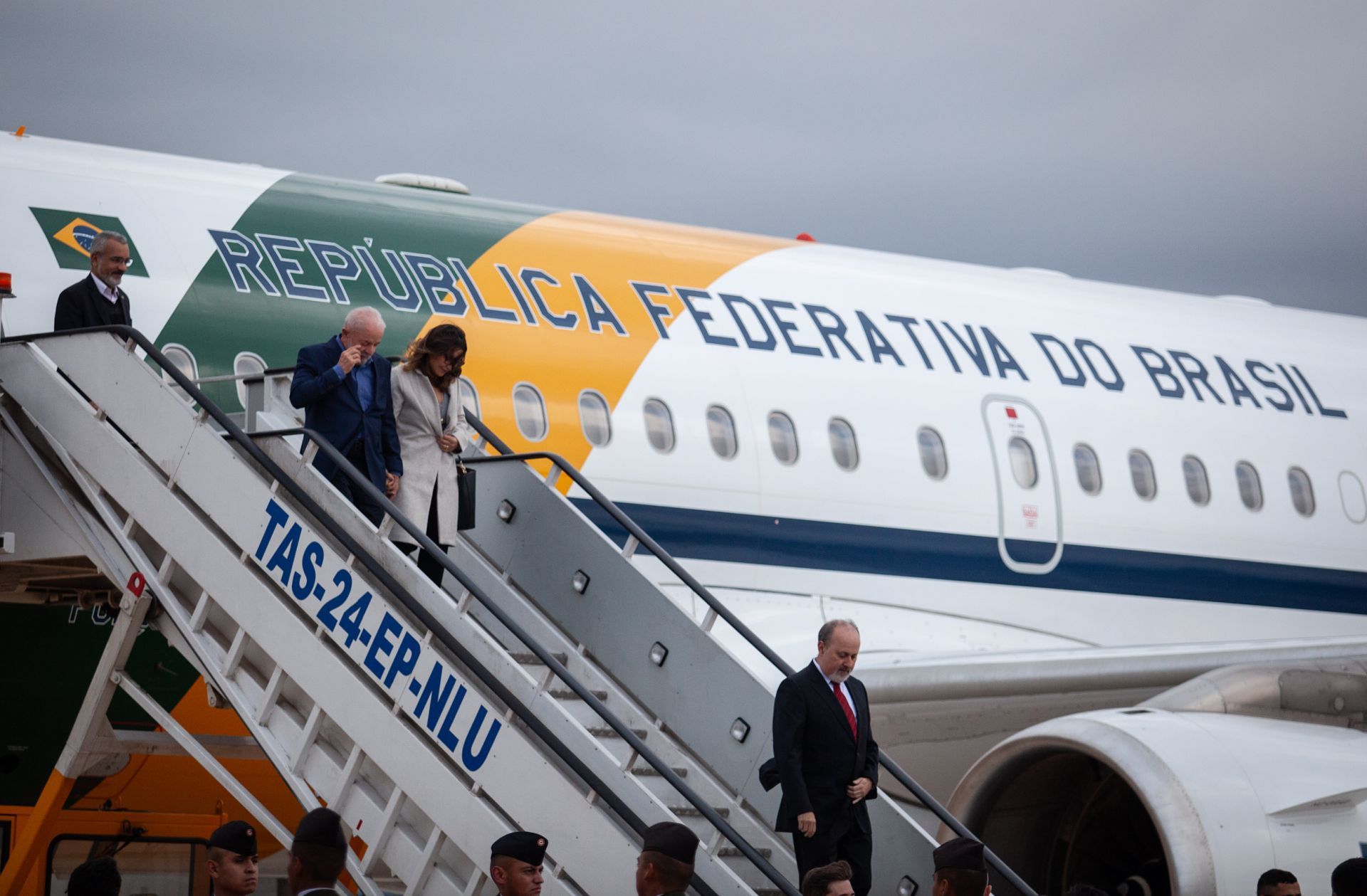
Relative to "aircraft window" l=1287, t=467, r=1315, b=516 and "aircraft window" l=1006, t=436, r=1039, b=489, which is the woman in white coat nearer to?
"aircraft window" l=1006, t=436, r=1039, b=489

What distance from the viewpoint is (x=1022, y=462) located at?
33.9 feet

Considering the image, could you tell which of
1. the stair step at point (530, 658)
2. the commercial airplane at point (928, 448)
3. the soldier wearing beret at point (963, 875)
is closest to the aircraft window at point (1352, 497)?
the commercial airplane at point (928, 448)

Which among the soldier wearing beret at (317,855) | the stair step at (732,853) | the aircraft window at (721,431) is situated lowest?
the soldier wearing beret at (317,855)

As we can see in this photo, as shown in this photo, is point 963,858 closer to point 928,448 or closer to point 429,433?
point 429,433

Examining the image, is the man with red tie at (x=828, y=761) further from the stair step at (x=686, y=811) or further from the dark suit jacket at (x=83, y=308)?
the dark suit jacket at (x=83, y=308)

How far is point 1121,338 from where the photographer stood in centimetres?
1138

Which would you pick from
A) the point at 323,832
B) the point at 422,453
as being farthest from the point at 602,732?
the point at 323,832

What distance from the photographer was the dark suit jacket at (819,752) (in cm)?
556

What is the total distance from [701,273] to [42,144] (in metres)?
3.78

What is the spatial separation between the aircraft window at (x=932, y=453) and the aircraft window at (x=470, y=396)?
2850 mm

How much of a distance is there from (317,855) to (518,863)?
0.67 metres

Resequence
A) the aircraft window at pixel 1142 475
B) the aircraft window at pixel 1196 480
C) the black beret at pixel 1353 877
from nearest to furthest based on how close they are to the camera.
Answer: the black beret at pixel 1353 877 → the aircraft window at pixel 1142 475 → the aircraft window at pixel 1196 480

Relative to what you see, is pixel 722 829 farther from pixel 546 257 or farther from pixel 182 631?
pixel 546 257

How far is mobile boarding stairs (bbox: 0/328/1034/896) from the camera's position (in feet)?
17.5
